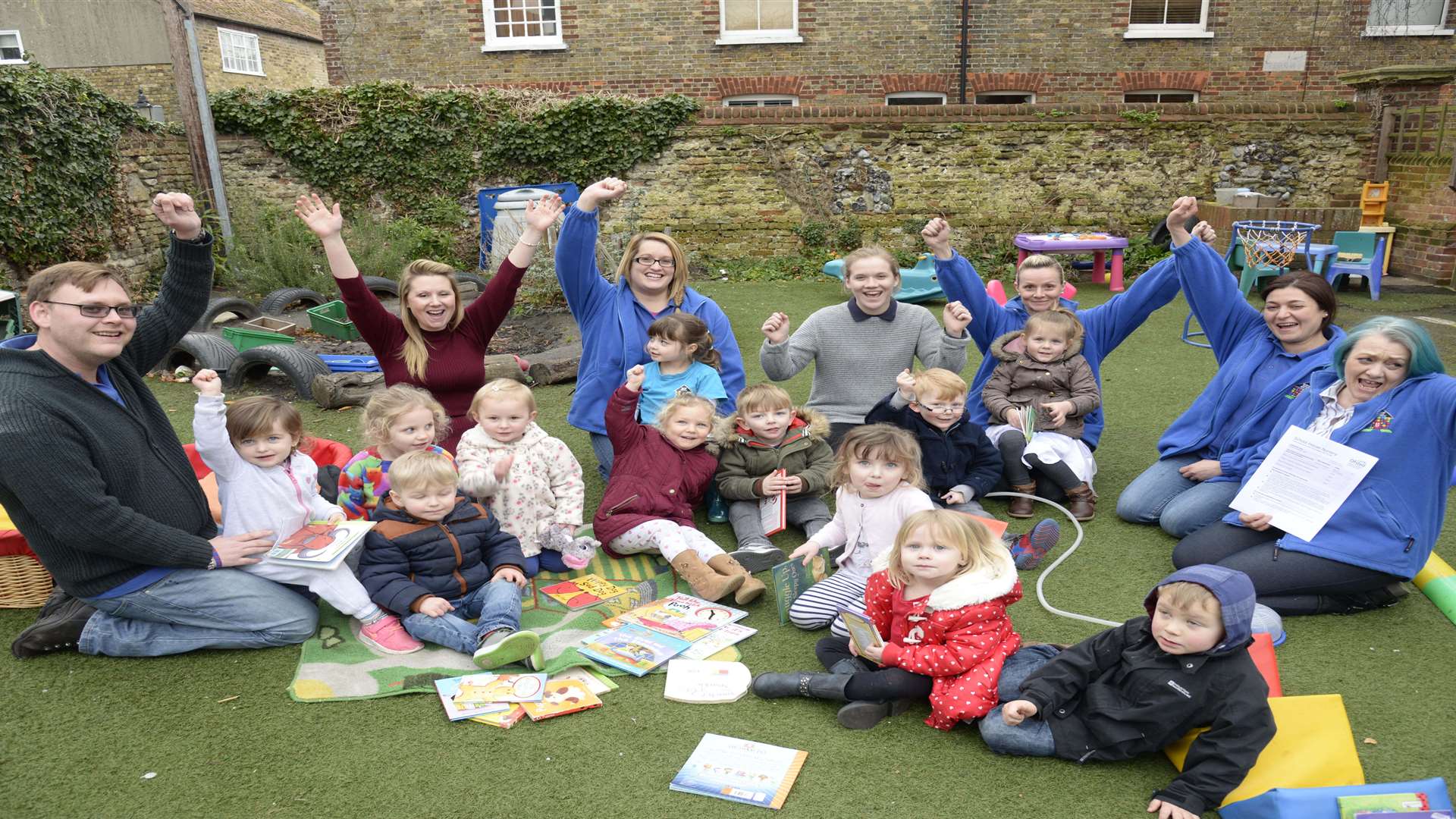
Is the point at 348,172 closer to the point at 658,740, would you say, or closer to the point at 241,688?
the point at 241,688

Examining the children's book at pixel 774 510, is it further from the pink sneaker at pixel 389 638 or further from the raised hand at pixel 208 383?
the raised hand at pixel 208 383

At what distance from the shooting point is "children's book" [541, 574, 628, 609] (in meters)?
4.01

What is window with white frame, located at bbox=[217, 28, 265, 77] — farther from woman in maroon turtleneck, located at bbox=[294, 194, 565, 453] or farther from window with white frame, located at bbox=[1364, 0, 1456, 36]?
window with white frame, located at bbox=[1364, 0, 1456, 36]

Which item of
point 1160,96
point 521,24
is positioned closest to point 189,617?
point 521,24

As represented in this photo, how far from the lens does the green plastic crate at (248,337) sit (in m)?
7.93

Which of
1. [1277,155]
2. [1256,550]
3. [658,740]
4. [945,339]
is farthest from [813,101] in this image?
[658,740]

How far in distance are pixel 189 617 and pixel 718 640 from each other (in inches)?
76.5

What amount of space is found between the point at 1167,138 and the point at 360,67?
40.4 ft

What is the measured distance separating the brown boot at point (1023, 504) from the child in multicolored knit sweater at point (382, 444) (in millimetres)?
2831

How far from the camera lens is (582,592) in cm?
410

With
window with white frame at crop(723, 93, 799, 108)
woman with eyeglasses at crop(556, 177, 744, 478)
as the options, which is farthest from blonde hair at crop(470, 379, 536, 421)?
window with white frame at crop(723, 93, 799, 108)

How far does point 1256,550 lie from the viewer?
3.82 meters

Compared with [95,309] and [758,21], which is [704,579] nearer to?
[95,309]

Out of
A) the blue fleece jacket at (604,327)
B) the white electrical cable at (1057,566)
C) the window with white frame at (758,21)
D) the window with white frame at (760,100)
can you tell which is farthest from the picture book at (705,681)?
the window with white frame at (758,21)
